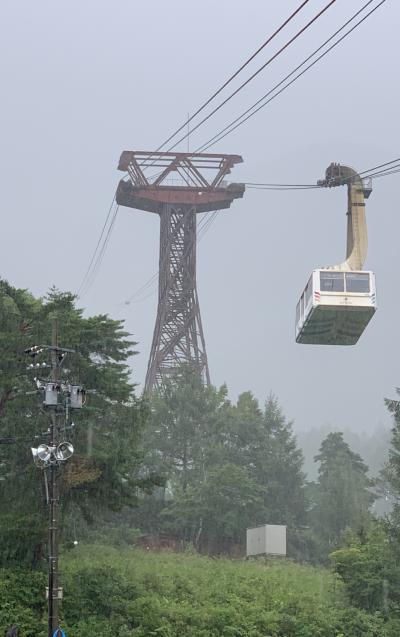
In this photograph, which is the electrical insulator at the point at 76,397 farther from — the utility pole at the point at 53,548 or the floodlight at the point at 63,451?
the floodlight at the point at 63,451

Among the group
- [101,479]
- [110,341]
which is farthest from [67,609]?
[110,341]

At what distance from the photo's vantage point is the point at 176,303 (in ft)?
303

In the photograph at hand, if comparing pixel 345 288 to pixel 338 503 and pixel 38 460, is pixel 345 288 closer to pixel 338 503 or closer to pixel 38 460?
pixel 38 460

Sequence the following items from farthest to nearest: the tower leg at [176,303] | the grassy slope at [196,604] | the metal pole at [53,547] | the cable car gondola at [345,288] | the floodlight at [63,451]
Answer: the tower leg at [176,303] < the grassy slope at [196,604] < the cable car gondola at [345,288] < the metal pole at [53,547] < the floodlight at [63,451]

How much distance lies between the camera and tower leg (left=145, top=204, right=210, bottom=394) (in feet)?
294

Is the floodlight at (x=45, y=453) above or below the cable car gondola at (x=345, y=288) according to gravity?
below

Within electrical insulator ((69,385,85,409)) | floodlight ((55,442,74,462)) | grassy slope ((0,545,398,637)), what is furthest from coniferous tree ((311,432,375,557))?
floodlight ((55,442,74,462))

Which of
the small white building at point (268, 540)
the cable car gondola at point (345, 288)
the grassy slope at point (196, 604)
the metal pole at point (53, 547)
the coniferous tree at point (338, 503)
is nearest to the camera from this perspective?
the metal pole at point (53, 547)

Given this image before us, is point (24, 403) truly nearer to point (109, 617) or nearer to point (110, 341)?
point (110, 341)

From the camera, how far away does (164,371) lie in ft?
289

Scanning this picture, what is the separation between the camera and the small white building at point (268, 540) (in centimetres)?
5312

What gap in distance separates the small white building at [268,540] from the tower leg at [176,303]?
33.1 m

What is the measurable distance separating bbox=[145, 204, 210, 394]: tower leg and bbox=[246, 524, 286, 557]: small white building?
1305 inches

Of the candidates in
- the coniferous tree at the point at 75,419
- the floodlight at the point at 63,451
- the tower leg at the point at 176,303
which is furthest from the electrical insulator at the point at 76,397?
the tower leg at the point at 176,303
